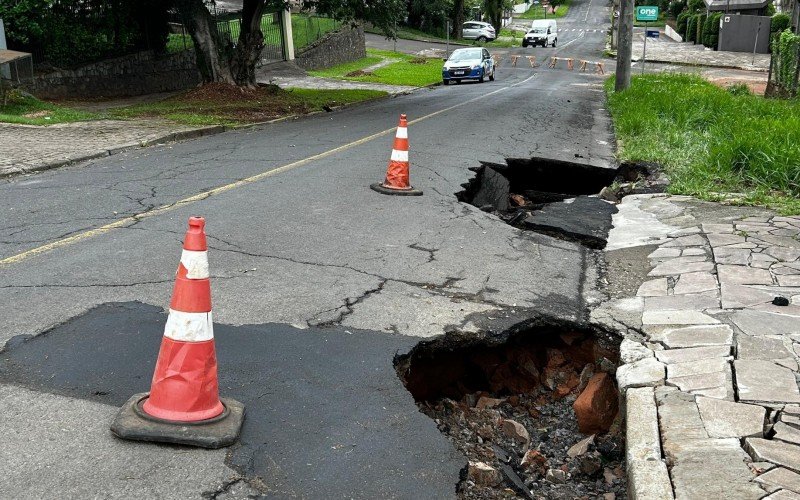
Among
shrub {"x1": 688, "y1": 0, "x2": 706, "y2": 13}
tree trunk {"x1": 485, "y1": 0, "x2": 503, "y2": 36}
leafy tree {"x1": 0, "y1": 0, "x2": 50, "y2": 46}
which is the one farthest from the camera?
tree trunk {"x1": 485, "y1": 0, "x2": 503, "y2": 36}

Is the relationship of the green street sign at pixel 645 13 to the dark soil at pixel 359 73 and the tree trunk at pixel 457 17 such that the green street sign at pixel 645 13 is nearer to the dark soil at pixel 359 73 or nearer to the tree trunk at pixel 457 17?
the dark soil at pixel 359 73

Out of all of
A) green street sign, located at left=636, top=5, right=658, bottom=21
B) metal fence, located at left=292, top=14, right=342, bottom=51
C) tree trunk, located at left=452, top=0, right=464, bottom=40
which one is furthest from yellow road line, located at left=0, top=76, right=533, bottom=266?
tree trunk, located at left=452, top=0, right=464, bottom=40

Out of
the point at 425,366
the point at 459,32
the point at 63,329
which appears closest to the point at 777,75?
the point at 425,366

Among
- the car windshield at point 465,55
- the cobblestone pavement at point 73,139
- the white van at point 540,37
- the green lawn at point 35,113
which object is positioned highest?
the white van at point 540,37

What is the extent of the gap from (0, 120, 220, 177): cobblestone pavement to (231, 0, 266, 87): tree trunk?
21.1 ft

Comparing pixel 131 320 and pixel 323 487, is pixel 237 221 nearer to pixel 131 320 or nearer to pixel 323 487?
pixel 131 320

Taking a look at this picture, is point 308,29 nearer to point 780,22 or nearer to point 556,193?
point 780,22

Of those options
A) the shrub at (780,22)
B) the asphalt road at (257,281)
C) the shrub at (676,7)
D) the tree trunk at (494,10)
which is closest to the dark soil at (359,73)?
the shrub at (780,22)

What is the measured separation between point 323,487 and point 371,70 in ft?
126

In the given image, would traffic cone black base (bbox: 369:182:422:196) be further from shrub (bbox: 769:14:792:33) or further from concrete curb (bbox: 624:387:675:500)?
shrub (bbox: 769:14:792:33)

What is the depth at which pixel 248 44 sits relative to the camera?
2172 centimetres

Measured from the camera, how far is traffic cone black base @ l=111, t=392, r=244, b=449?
11.0 ft

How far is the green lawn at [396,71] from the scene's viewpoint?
116 ft

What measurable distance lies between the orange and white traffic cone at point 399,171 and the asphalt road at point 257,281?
17 cm
